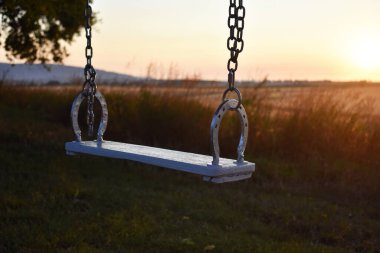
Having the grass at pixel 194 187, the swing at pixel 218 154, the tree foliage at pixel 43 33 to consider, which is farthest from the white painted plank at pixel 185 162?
the tree foliage at pixel 43 33

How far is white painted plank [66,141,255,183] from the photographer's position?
2602 mm

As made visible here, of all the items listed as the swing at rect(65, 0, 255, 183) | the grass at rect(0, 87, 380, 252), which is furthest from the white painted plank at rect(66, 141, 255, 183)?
the grass at rect(0, 87, 380, 252)

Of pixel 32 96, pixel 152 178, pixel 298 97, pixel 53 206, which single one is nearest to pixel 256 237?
pixel 53 206

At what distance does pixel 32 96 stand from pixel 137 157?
35.0 ft

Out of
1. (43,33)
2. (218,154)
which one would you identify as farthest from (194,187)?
(43,33)

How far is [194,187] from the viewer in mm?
6391

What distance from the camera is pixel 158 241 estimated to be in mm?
4340

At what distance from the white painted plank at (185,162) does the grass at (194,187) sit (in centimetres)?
117

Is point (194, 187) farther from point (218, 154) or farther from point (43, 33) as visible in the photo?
point (43, 33)

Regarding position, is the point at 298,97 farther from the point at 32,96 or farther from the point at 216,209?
the point at 32,96

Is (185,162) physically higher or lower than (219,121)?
lower

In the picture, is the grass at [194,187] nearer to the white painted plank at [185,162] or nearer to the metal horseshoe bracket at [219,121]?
the white painted plank at [185,162]

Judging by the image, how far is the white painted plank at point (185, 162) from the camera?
8.54ft

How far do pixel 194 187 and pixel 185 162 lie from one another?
3.75m
